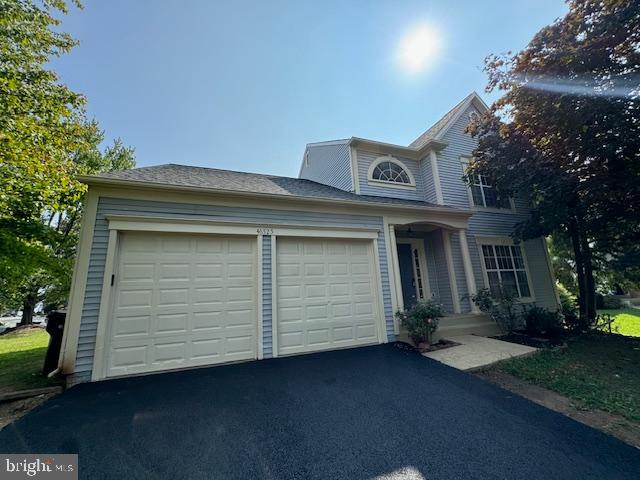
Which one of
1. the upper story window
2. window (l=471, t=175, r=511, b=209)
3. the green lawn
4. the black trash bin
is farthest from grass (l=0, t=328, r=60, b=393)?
the green lawn

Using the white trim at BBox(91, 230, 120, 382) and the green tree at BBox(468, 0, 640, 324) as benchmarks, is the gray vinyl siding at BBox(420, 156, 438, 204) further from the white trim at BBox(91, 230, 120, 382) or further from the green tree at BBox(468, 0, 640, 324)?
the white trim at BBox(91, 230, 120, 382)

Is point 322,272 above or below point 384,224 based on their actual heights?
below

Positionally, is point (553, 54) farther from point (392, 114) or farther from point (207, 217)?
point (207, 217)

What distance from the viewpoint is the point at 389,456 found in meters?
2.07

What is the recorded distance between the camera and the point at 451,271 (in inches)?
287

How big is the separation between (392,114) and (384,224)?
4727 mm

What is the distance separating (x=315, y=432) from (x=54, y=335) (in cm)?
515

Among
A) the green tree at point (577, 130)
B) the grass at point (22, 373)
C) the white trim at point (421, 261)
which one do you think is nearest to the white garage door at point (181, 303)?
the grass at point (22, 373)

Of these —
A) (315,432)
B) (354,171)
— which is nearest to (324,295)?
(315,432)

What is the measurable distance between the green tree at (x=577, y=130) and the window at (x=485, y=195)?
2.83ft

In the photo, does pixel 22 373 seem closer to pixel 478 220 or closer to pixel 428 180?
pixel 428 180

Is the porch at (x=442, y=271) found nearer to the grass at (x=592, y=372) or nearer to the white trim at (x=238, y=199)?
the white trim at (x=238, y=199)

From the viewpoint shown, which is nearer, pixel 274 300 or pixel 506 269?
pixel 274 300

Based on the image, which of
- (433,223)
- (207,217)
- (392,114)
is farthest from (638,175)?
(207,217)
